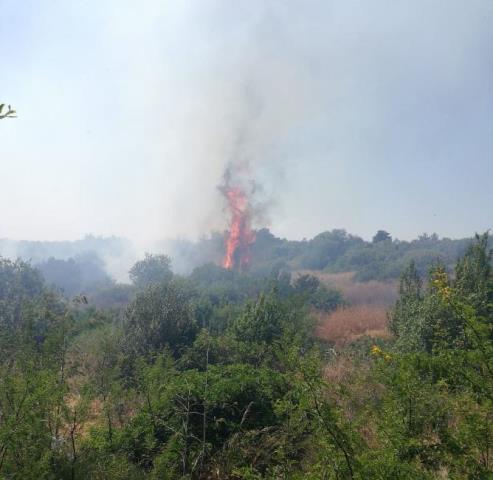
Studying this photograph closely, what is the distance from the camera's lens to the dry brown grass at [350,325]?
814 inches

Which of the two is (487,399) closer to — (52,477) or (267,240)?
(52,477)

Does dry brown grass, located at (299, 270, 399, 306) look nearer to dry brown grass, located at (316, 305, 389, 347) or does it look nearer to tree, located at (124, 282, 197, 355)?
dry brown grass, located at (316, 305, 389, 347)

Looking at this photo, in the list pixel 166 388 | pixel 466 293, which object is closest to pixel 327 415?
pixel 166 388

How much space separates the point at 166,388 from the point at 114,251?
308ft

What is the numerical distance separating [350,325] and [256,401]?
1497 centimetres

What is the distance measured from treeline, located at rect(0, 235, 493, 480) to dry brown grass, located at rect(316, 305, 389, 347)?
232 centimetres

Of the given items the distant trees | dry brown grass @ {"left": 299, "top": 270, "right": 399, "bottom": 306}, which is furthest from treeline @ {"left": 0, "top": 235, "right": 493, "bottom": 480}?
the distant trees

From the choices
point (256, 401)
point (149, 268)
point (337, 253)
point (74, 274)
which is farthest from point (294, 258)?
point (256, 401)

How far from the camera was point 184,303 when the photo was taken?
1852cm

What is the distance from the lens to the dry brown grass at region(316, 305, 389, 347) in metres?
20.7

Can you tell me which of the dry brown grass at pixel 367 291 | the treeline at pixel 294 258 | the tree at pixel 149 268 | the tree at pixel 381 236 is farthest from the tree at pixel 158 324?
the tree at pixel 381 236

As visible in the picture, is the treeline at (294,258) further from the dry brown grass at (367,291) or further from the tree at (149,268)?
the tree at (149,268)

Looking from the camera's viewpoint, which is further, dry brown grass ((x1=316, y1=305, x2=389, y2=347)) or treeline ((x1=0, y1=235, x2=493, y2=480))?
dry brown grass ((x1=316, y1=305, x2=389, y2=347))

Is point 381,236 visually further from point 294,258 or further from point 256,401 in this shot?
point 256,401
